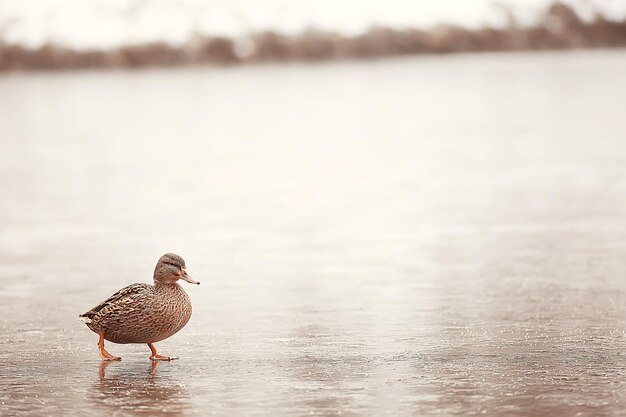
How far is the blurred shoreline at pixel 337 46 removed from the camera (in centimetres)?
2742

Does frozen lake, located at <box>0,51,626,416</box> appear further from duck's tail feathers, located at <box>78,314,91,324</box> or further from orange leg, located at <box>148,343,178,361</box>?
duck's tail feathers, located at <box>78,314,91,324</box>

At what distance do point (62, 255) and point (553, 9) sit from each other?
19.8 metres

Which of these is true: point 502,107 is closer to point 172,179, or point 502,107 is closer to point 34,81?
point 172,179

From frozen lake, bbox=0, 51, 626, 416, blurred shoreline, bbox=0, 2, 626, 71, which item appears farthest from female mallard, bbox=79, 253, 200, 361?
blurred shoreline, bbox=0, 2, 626, 71

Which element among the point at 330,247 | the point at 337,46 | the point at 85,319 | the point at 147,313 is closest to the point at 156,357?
the point at 147,313

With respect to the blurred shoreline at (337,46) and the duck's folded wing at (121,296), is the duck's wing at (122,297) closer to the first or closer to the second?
the duck's folded wing at (121,296)

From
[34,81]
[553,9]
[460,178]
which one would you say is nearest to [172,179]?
[460,178]

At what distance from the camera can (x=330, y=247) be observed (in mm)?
10281

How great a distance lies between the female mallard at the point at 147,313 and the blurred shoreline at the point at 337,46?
2060cm

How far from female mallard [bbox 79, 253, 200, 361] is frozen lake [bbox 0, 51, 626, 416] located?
0.16 metres

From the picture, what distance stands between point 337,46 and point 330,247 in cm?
1832

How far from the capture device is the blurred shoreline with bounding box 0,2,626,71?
2742 cm

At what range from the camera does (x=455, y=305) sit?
8000 millimetres

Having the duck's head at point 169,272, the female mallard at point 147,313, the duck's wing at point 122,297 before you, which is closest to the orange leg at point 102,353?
the female mallard at point 147,313
